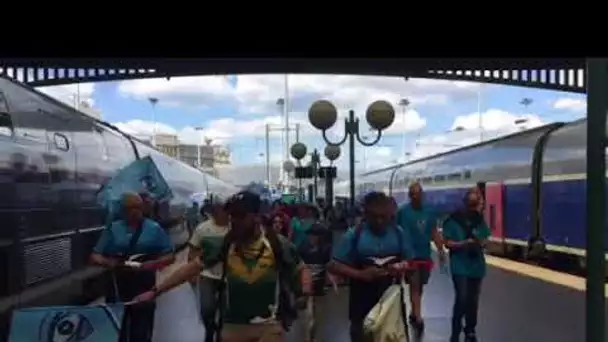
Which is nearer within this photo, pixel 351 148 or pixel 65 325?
pixel 65 325

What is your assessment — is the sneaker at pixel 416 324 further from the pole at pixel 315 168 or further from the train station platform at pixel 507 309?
the pole at pixel 315 168

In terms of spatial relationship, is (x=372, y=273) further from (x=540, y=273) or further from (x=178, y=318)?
(x=540, y=273)

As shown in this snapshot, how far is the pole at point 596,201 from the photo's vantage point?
Answer: 4523 mm

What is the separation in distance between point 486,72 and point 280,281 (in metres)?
1.67

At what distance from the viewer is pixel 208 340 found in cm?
537

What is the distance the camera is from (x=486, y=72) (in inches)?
189

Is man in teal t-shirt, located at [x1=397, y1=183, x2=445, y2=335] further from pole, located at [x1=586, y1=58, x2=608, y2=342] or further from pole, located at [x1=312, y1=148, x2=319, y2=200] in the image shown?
pole, located at [x1=586, y1=58, x2=608, y2=342]

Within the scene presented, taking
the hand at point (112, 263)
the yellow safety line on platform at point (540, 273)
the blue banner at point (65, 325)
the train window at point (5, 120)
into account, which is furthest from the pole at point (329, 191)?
the train window at point (5, 120)

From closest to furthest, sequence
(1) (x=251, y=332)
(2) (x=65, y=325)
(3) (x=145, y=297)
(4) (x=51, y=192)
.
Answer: (2) (x=65, y=325)
(1) (x=251, y=332)
(3) (x=145, y=297)
(4) (x=51, y=192)

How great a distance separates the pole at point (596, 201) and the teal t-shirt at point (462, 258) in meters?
1.11

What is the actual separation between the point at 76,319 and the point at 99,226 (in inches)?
26.4

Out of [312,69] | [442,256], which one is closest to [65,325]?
[312,69]

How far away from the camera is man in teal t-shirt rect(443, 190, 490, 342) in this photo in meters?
5.64
